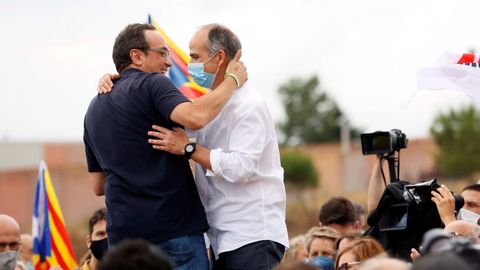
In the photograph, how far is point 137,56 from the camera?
20.9ft

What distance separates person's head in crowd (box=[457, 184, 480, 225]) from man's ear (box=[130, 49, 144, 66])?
279 cm

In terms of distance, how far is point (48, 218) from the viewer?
1068cm

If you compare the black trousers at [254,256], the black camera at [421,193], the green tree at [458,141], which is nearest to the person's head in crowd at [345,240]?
the black camera at [421,193]

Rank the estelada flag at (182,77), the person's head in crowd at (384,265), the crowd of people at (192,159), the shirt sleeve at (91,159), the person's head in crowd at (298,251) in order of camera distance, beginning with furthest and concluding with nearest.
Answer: the estelada flag at (182,77), the person's head in crowd at (298,251), the shirt sleeve at (91,159), the crowd of people at (192,159), the person's head in crowd at (384,265)

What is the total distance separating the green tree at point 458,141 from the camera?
42.6 metres

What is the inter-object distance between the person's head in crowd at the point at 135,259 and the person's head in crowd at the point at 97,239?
365 centimetres

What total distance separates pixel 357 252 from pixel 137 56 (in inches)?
72.7

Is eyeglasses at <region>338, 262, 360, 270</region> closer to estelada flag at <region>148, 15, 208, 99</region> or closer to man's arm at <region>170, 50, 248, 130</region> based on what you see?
man's arm at <region>170, 50, 248, 130</region>

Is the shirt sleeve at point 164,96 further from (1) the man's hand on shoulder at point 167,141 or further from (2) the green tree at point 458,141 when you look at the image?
(2) the green tree at point 458,141

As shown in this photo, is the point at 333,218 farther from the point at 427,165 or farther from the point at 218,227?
the point at 427,165

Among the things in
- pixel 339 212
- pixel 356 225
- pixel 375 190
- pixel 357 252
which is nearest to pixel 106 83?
pixel 357 252

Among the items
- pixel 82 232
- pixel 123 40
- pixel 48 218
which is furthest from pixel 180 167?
pixel 82 232

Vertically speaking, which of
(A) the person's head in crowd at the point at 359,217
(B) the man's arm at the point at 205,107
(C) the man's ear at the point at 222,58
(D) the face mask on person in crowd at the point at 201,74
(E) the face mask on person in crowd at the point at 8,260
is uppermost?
(C) the man's ear at the point at 222,58

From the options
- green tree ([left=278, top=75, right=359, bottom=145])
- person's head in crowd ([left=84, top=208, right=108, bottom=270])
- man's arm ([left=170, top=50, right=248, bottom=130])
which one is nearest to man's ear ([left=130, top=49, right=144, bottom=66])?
man's arm ([left=170, top=50, right=248, bottom=130])
